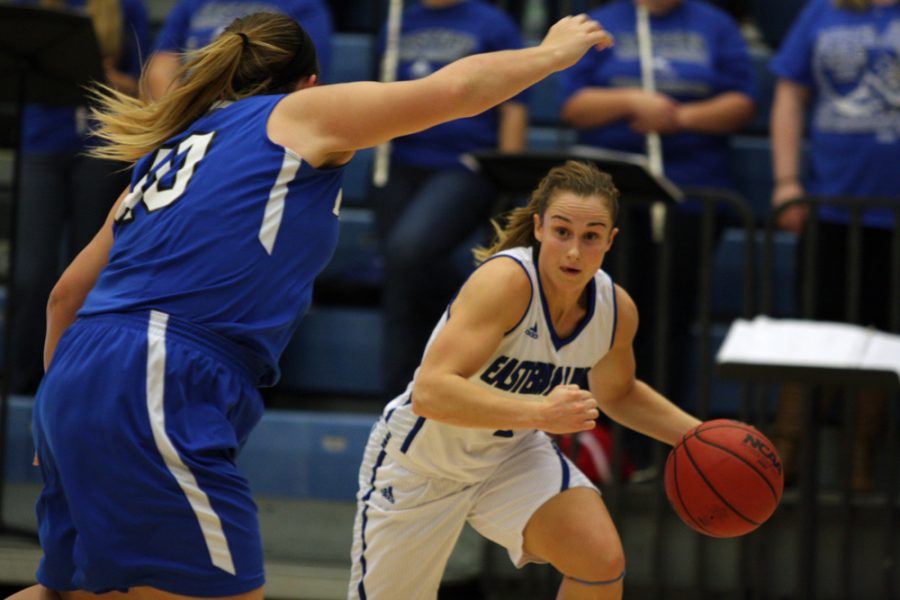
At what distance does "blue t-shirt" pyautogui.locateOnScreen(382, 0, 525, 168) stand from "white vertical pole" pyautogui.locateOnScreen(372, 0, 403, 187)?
3 cm

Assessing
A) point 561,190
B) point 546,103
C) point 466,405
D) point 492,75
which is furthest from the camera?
point 546,103

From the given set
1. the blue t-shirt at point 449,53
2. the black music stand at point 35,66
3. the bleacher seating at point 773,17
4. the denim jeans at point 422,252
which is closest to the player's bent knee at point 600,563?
the denim jeans at point 422,252

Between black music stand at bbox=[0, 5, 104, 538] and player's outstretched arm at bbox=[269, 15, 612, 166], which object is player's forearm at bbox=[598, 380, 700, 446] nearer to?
player's outstretched arm at bbox=[269, 15, 612, 166]

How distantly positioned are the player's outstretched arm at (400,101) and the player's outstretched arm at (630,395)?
124 cm

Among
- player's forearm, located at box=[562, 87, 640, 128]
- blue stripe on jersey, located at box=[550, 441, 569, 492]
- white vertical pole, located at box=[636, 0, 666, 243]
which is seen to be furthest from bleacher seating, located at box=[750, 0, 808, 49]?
blue stripe on jersey, located at box=[550, 441, 569, 492]

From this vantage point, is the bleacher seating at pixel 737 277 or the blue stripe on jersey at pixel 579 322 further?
the bleacher seating at pixel 737 277

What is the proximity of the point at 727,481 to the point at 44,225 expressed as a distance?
3797 mm

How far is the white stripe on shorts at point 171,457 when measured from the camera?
9.53ft

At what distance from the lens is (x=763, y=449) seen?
3.87 meters

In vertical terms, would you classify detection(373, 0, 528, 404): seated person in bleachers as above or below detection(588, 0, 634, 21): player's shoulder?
below

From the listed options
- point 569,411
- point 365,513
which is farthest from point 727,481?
point 365,513

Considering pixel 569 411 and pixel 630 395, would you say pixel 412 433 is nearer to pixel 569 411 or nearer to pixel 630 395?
pixel 630 395

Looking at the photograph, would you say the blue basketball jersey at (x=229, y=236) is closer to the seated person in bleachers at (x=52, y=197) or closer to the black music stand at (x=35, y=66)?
the black music stand at (x=35, y=66)

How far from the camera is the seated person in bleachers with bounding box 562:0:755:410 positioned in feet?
19.8
